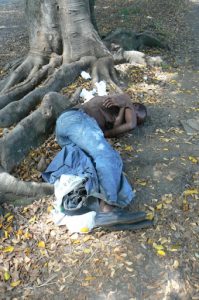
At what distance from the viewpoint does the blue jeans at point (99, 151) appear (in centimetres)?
389

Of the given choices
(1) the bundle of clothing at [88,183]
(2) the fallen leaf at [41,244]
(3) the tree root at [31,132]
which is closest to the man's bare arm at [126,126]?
(1) the bundle of clothing at [88,183]

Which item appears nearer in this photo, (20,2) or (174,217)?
(174,217)

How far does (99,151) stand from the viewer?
421cm

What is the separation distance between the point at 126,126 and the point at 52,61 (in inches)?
113

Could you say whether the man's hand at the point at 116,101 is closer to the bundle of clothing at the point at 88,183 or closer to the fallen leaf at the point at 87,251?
the bundle of clothing at the point at 88,183

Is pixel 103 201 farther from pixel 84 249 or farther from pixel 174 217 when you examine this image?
pixel 174 217

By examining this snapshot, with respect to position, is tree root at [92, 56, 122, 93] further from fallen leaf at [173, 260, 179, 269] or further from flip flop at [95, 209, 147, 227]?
fallen leaf at [173, 260, 179, 269]

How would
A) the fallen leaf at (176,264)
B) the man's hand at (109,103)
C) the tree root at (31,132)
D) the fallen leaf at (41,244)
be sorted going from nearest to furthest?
the fallen leaf at (176,264)
the fallen leaf at (41,244)
the tree root at (31,132)
the man's hand at (109,103)

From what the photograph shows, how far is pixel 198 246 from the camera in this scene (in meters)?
3.58

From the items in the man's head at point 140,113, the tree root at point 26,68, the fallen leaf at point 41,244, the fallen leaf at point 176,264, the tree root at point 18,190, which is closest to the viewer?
the fallen leaf at point 176,264

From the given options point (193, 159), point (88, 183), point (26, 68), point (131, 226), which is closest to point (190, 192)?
point (193, 159)

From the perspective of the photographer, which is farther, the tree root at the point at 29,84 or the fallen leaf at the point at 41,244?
the tree root at the point at 29,84

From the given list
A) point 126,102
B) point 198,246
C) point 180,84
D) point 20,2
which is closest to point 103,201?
point 198,246

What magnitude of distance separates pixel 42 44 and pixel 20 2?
933 centimetres
